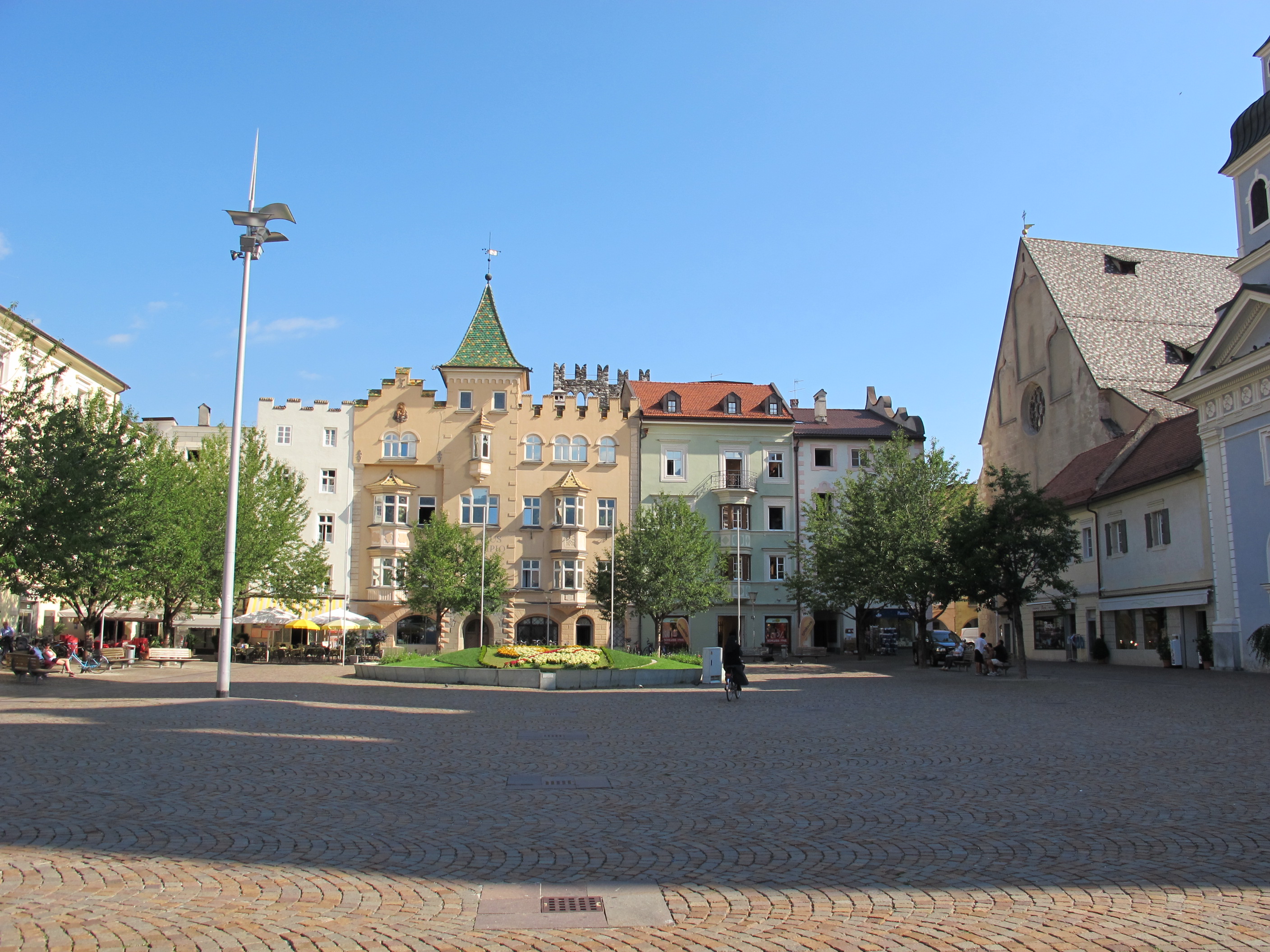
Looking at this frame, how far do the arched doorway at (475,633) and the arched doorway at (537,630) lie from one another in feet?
4.87

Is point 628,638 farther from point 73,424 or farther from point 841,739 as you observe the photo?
point 841,739

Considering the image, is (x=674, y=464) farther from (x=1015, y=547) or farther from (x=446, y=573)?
(x=1015, y=547)

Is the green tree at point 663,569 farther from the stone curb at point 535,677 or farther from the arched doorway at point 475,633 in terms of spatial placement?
the stone curb at point 535,677

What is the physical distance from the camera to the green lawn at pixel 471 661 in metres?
33.1

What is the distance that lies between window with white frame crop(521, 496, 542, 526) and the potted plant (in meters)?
34.7

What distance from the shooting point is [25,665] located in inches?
1096

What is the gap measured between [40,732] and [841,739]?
1191 centimetres

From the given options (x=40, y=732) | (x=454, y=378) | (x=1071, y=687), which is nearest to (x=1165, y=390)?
(x=1071, y=687)

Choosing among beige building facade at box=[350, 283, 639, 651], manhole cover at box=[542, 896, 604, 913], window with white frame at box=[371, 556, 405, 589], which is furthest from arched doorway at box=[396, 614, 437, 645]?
manhole cover at box=[542, 896, 604, 913]

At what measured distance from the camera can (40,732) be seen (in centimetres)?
1572

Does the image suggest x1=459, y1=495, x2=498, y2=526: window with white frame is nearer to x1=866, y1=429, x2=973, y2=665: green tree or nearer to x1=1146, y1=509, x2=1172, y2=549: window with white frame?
x1=866, y1=429, x2=973, y2=665: green tree

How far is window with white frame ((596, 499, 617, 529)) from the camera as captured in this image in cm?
6144

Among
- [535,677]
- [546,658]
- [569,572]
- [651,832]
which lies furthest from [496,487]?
[651,832]

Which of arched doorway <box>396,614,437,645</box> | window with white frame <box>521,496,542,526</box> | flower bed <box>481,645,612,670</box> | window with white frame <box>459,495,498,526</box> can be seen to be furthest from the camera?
window with white frame <box>521,496,542,526</box>
